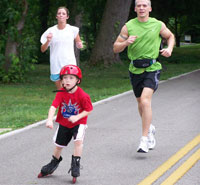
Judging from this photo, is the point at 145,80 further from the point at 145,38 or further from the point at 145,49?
the point at 145,38

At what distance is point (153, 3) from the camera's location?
111ft

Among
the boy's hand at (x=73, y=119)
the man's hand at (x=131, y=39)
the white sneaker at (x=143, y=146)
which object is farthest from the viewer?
the white sneaker at (x=143, y=146)

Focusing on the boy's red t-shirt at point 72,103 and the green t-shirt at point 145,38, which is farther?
the green t-shirt at point 145,38

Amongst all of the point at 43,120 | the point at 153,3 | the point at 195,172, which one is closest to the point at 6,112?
the point at 43,120

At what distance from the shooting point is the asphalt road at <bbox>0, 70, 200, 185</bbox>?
6195mm

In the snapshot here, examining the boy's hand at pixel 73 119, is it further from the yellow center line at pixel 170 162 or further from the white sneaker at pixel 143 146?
the white sneaker at pixel 143 146

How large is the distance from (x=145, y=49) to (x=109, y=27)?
18171 millimetres

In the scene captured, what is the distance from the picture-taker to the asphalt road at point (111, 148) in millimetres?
6195

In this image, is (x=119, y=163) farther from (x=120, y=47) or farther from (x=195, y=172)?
(x=120, y=47)

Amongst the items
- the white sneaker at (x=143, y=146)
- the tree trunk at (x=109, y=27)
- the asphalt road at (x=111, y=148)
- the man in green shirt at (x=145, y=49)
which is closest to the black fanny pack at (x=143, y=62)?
the man in green shirt at (x=145, y=49)

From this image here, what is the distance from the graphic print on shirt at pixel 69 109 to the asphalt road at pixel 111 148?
2.36ft

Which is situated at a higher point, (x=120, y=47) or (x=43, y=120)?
(x=120, y=47)

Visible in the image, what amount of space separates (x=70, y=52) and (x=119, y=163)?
384 cm

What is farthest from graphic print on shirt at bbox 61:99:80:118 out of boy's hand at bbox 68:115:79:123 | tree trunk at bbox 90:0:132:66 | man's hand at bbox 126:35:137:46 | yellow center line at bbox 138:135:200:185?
tree trunk at bbox 90:0:132:66
